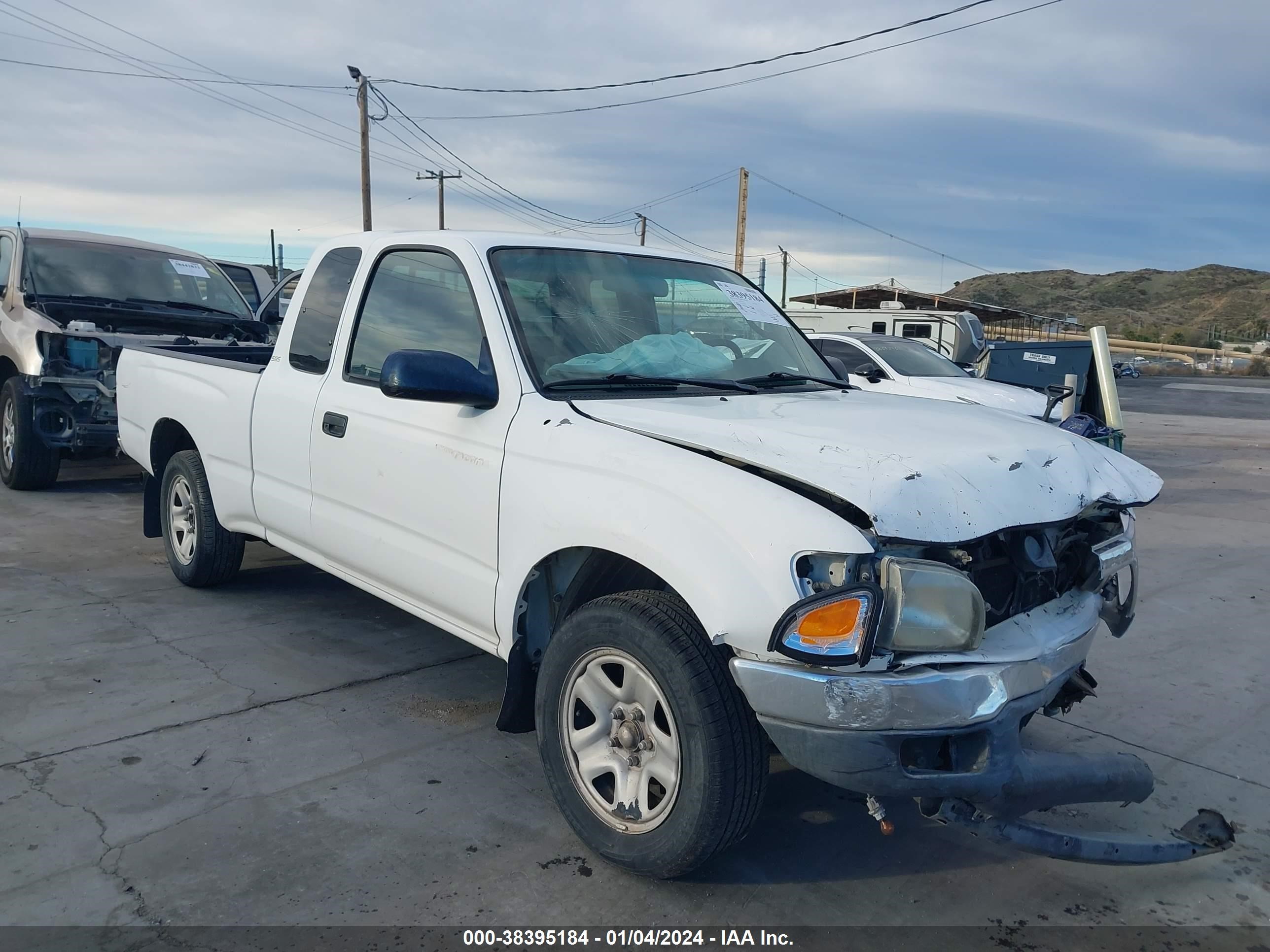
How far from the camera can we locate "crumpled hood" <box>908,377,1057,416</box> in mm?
10359

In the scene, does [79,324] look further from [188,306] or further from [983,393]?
[983,393]

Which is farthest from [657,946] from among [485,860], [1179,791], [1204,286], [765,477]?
[1204,286]

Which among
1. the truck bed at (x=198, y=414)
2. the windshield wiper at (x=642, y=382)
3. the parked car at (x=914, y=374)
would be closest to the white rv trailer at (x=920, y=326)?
the parked car at (x=914, y=374)

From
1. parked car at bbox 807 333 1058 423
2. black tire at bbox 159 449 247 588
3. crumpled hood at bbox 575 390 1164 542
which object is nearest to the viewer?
crumpled hood at bbox 575 390 1164 542

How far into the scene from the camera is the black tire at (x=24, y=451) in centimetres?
781

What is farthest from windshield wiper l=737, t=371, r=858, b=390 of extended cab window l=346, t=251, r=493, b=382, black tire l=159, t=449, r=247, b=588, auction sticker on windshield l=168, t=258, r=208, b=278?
auction sticker on windshield l=168, t=258, r=208, b=278

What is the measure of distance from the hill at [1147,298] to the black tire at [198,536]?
73.5 metres

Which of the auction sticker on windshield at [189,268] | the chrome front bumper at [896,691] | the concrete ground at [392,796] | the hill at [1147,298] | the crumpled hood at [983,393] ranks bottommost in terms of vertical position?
the concrete ground at [392,796]

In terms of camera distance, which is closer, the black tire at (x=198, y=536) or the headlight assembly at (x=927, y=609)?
the headlight assembly at (x=927, y=609)

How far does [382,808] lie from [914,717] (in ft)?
5.87

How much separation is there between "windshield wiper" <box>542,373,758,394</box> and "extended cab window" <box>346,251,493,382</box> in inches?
12.0

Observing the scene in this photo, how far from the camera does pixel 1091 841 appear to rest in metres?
2.67

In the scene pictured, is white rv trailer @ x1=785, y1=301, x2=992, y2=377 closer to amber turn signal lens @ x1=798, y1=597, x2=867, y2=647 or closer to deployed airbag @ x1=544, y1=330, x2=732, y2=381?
deployed airbag @ x1=544, y1=330, x2=732, y2=381

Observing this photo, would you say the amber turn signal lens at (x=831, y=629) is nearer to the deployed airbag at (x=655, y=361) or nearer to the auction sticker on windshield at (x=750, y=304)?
the deployed airbag at (x=655, y=361)
